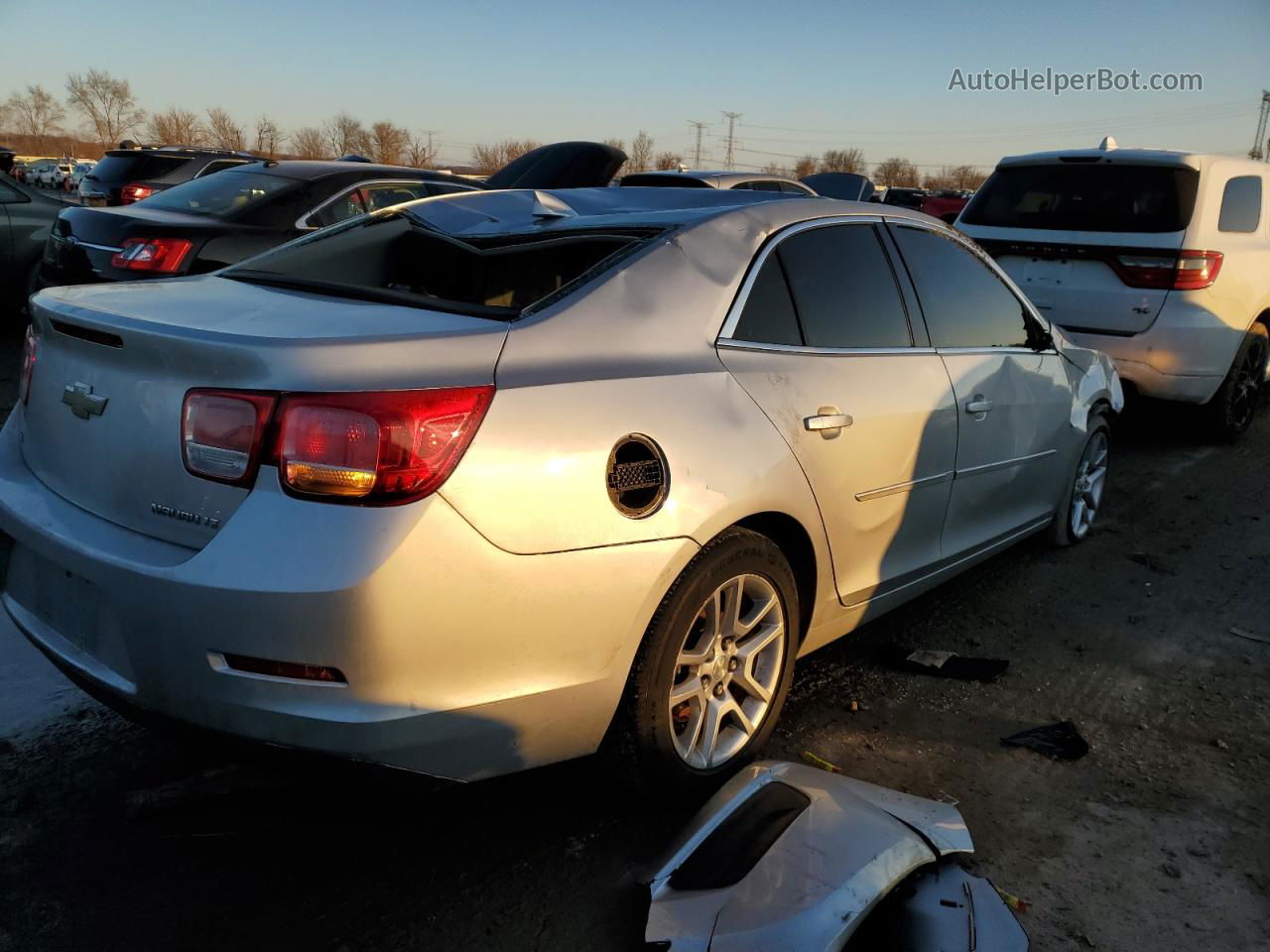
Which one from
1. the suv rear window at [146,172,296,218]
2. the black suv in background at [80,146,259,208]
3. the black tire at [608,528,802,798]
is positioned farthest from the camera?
the black suv in background at [80,146,259,208]

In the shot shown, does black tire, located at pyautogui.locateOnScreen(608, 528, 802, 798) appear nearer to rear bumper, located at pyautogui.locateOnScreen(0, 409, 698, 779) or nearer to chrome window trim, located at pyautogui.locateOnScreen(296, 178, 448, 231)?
rear bumper, located at pyautogui.locateOnScreen(0, 409, 698, 779)

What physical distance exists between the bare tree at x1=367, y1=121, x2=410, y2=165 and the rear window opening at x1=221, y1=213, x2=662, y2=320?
2596 inches

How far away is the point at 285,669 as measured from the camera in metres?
1.96

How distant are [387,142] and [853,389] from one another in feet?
228

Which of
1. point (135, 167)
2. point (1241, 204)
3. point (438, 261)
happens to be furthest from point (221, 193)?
point (1241, 204)

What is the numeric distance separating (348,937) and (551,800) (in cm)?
68

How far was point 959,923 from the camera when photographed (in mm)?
2014

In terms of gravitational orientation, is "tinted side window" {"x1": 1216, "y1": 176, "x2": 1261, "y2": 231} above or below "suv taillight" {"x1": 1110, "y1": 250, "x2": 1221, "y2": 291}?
above

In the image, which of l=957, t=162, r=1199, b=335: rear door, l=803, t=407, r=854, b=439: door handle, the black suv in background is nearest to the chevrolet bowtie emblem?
l=803, t=407, r=854, b=439: door handle

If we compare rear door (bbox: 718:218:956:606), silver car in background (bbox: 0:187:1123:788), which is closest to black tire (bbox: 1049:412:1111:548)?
rear door (bbox: 718:218:956:606)

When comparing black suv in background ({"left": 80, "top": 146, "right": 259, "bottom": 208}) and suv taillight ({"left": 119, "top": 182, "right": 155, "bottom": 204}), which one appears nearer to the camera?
suv taillight ({"left": 119, "top": 182, "right": 155, "bottom": 204})

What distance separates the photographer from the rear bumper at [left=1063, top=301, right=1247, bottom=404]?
6.11 meters

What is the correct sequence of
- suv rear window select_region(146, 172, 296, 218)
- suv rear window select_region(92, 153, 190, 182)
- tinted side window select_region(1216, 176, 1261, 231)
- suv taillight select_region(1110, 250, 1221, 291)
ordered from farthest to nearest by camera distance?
suv rear window select_region(92, 153, 190, 182), suv rear window select_region(146, 172, 296, 218), tinted side window select_region(1216, 176, 1261, 231), suv taillight select_region(1110, 250, 1221, 291)

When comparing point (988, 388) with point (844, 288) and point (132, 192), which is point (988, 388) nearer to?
point (844, 288)
